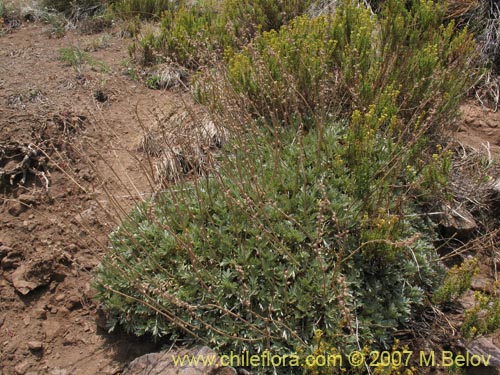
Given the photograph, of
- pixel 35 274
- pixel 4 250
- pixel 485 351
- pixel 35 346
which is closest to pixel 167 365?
pixel 35 346

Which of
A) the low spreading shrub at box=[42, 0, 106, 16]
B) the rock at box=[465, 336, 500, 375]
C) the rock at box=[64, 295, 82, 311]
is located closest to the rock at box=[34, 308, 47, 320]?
the rock at box=[64, 295, 82, 311]

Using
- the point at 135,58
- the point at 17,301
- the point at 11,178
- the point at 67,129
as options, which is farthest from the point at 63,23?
the point at 17,301

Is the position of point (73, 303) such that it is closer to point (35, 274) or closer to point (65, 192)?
point (35, 274)

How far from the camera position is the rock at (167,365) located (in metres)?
2.60

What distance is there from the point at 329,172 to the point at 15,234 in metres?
2.50

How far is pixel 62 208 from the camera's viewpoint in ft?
10.2

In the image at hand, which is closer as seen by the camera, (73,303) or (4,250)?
(73,303)

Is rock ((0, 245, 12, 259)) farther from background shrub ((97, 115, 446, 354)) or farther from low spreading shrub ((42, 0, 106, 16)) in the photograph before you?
low spreading shrub ((42, 0, 106, 16))

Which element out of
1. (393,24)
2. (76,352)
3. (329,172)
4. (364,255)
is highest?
(393,24)

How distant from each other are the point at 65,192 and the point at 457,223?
3.23 meters

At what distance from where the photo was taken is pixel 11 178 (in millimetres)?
3822

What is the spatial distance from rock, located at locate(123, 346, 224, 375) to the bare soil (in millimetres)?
250

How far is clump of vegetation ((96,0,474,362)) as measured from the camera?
9.01ft

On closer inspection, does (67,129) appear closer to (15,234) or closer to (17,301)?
(15,234)
